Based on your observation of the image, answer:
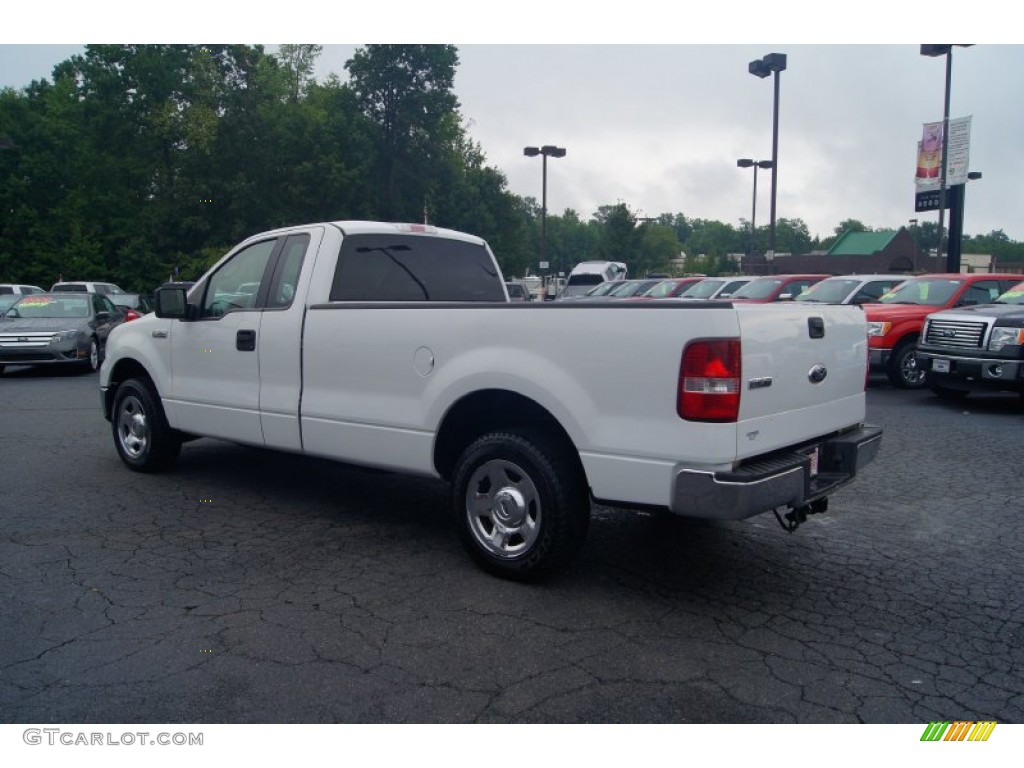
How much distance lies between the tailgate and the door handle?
3432 mm

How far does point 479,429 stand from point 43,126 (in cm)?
5203

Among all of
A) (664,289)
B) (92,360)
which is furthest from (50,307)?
(664,289)

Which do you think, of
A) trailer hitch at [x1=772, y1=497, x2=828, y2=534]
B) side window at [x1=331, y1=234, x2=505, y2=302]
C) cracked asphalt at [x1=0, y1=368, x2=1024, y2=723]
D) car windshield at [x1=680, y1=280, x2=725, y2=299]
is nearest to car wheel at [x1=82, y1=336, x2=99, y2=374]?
cracked asphalt at [x1=0, y1=368, x2=1024, y2=723]

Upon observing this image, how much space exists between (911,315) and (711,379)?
10.7 meters

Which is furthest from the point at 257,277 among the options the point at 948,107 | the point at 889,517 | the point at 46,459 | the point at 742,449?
the point at 948,107

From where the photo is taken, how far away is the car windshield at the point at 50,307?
16344mm

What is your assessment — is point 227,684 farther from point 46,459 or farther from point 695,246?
point 695,246

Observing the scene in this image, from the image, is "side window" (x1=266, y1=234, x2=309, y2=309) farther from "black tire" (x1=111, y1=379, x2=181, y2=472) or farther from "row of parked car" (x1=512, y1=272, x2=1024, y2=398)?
"row of parked car" (x1=512, y1=272, x2=1024, y2=398)

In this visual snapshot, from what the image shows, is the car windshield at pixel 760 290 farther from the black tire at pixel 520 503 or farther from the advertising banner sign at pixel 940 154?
the black tire at pixel 520 503

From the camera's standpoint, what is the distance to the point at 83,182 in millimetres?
46562

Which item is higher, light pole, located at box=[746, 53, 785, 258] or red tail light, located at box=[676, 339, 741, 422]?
light pole, located at box=[746, 53, 785, 258]

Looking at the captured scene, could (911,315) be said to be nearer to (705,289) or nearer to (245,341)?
(705,289)

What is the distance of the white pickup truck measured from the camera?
3.76 meters

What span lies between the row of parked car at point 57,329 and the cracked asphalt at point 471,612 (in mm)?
9757
